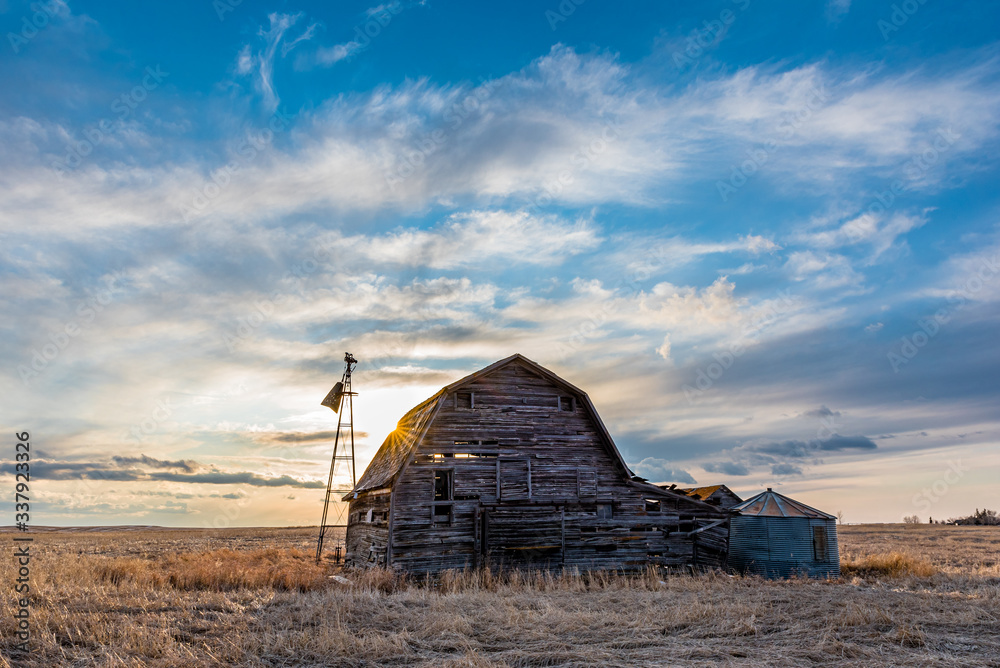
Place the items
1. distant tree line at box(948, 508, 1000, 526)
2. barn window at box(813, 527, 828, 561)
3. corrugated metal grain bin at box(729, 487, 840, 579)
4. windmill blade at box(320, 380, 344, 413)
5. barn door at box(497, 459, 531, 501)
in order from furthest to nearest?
distant tree line at box(948, 508, 1000, 526)
windmill blade at box(320, 380, 344, 413)
barn window at box(813, 527, 828, 561)
corrugated metal grain bin at box(729, 487, 840, 579)
barn door at box(497, 459, 531, 501)

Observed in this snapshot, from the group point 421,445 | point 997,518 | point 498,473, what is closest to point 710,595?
point 498,473

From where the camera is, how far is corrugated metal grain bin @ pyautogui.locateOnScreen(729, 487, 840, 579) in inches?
867

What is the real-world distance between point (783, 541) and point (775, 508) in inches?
44.1

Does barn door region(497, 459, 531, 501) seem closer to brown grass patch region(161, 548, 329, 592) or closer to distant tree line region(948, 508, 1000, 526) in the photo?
brown grass patch region(161, 548, 329, 592)

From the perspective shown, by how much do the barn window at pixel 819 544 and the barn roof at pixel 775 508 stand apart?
1.52 feet

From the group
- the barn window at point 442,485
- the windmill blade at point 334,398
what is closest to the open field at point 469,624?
the barn window at point 442,485

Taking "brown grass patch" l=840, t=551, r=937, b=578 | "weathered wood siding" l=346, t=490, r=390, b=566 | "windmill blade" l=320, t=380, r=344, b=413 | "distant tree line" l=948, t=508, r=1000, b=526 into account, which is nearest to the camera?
"weathered wood siding" l=346, t=490, r=390, b=566

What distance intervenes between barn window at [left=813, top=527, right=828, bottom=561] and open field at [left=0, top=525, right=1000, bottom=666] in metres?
6.07

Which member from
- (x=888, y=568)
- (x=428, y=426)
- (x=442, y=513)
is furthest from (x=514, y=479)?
(x=888, y=568)

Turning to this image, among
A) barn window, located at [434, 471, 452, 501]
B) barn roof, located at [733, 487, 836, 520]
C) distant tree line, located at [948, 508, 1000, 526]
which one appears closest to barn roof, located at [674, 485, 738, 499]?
barn roof, located at [733, 487, 836, 520]

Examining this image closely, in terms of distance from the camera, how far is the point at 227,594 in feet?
44.5

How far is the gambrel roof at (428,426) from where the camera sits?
816 inches

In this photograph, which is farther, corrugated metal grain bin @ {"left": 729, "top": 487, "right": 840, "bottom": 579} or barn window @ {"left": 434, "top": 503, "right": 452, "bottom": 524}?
corrugated metal grain bin @ {"left": 729, "top": 487, "right": 840, "bottom": 579}

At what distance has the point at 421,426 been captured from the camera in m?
21.1
